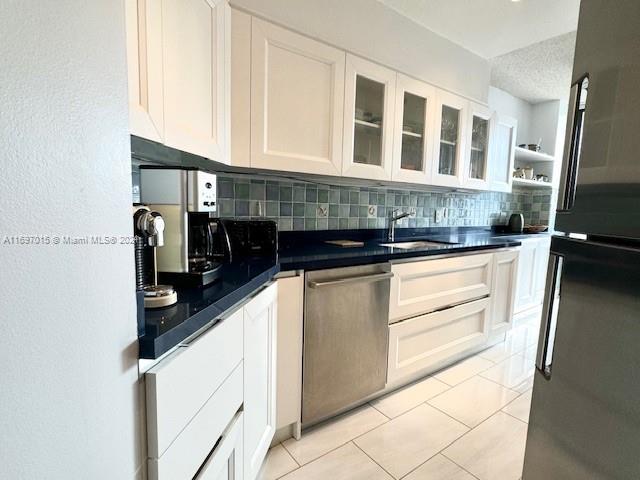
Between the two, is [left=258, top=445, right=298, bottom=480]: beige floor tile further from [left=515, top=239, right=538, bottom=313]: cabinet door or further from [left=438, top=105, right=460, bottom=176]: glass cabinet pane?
[left=515, top=239, right=538, bottom=313]: cabinet door

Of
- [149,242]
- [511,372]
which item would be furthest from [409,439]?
[149,242]

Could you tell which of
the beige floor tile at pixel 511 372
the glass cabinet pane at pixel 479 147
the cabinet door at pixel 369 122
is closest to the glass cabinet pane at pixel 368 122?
the cabinet door at pixel 369 122

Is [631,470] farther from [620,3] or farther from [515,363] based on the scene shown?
[515,363]

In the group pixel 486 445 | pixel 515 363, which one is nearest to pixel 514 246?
pixel 515 363

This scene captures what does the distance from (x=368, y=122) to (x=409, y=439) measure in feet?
5.61

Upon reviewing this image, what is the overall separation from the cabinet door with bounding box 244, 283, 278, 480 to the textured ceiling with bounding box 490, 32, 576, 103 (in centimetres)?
257

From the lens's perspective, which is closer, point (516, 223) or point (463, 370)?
point (463, 370)

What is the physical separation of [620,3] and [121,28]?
1.03 meters

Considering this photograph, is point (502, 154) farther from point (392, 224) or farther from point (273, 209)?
point (273, 209)

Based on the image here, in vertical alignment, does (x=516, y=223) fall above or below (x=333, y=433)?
above

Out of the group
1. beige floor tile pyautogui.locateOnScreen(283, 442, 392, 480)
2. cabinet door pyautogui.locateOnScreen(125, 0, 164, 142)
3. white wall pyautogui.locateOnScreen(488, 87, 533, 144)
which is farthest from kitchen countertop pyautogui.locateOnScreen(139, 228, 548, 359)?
white wall pyautogui.locateOnScreen(488, 87, 533, 144)

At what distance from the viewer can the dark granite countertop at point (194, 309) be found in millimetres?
540

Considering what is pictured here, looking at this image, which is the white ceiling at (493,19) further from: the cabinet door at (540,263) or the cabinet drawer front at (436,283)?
the cabinet door at (540,263)

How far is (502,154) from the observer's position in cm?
261
